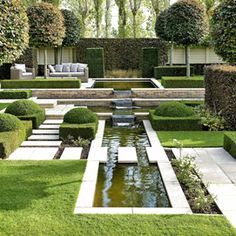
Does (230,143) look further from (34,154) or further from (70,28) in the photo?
(70,28)

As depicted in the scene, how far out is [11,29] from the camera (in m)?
9.39

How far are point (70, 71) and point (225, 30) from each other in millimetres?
14249

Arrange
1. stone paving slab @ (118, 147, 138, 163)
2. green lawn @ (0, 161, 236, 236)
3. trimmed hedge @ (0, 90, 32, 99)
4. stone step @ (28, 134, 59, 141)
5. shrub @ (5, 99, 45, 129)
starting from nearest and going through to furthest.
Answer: green lawn @ (0, 161, 236, 236)
stone paving slab @ (118, 147, 138, 163)
stone step @ (28, 134, 59, 141)
shrub @ (5, 99, 45, 129)
trimmed hedge @ (0, 90, 32, 99)

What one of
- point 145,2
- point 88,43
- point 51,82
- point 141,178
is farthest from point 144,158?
point 145,2

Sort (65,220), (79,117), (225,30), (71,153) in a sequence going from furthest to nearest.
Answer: (225,30)
(79,117)
(71,153)
(65,220)

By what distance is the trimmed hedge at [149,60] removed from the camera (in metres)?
27.2

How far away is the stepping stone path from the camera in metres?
6.37

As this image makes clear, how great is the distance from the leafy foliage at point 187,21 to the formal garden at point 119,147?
1.8 inches

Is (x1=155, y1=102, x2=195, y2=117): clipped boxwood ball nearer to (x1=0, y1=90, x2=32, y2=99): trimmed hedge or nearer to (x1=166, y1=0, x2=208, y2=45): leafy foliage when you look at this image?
(x1=0, y1=90, x2=32, y2=99): trimmed hedge

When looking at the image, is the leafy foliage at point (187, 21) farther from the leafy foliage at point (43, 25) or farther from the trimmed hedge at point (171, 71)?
the leafy foliage at point (43, 25)

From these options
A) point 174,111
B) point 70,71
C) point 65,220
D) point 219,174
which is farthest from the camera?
point 70,71

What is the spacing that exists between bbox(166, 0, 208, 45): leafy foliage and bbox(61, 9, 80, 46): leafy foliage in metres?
7.10

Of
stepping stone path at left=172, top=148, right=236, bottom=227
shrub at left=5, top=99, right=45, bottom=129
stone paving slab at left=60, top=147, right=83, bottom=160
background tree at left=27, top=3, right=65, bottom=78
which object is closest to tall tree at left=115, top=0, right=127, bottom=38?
background tree at left=27, top=3, right=65, bottom=78

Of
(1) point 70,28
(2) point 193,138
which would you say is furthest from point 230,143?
(1) point 70,28
